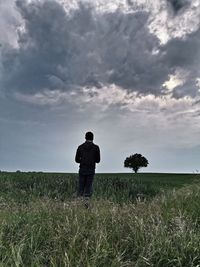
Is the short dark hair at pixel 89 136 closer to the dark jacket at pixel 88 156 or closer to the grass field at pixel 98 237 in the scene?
the dark jacket at pixel 88 156

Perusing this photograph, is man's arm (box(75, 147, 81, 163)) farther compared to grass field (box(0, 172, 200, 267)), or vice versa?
man's arm (box(75, 147, 81, 163))

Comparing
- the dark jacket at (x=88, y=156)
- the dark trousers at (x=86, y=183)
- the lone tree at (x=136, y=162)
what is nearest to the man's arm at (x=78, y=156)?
the dark jacket at (x=88, y=156)

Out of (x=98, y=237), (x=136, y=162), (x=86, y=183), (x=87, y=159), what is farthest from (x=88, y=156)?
(x=136, y=162)

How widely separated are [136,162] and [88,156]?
3515 centimetres

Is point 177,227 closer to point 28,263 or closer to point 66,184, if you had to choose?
point 28,263

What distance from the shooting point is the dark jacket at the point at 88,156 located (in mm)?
15625

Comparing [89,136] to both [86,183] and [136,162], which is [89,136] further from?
[136,162]

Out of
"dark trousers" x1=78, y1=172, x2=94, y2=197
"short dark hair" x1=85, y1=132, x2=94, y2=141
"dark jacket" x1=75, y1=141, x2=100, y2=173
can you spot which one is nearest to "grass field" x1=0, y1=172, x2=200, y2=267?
"dark jacket" x1=75, y1=141, x2=100, y2=173

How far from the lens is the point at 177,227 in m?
7.44

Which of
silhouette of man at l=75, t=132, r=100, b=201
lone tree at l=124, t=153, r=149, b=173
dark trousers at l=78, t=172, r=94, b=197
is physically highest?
lone tree at l=124, t=153, r=149, b=173

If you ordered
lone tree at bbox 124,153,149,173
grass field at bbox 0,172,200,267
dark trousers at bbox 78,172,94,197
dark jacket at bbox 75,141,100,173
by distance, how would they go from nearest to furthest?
1. grass field at bbox 0,172,200,267
2. dark jacket at bbox 75,141,100,173
3. dark trousers at bbox 78,172,94,197
4. lone tree at bbox 124,153,149,173

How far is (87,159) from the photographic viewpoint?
51.4ft

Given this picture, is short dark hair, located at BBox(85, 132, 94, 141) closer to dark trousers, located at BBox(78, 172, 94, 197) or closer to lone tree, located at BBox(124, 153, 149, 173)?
dark trousers, located at BBox(78, 172, 94, 197)

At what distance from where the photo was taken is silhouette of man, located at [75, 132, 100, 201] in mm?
15633
